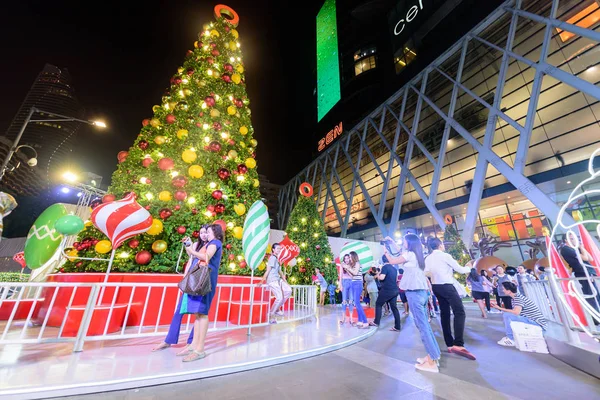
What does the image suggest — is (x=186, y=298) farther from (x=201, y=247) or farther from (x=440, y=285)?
(x=440, y=285)

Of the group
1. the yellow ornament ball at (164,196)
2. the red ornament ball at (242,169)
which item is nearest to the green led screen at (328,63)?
the red ornament ball at (242,169)

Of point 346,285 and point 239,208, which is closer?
point 346,285

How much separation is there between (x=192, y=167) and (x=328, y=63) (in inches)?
1282

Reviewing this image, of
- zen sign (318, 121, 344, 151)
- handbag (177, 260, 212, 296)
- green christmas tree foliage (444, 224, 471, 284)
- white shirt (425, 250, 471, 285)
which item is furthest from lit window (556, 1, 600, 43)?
handbag (177, 260, 212, 296)

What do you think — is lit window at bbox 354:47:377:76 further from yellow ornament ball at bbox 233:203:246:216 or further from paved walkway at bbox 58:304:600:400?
paved walkway at bbox 58:304:600:400

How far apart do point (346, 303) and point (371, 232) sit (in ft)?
71.0

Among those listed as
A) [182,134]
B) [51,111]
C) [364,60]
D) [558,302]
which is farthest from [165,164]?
[51,111]

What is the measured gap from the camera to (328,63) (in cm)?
3200

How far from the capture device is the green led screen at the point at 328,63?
103 ft

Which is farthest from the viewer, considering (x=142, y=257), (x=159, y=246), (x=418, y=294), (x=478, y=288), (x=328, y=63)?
(x=328, y=63)

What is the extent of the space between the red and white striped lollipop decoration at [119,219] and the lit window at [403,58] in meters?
27.1

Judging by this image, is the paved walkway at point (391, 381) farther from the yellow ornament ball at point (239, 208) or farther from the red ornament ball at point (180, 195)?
the red ornament ball at point (180, 195)

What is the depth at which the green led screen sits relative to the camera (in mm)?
31406

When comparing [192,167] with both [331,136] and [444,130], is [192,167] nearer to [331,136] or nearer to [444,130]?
[444,130]
